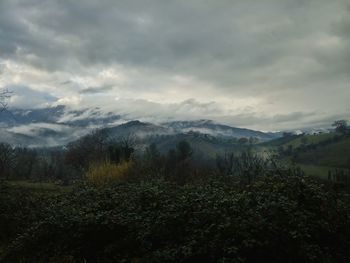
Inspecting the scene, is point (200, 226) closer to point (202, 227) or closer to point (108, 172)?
point (202, 227)

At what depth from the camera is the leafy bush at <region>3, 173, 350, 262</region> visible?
354 inches

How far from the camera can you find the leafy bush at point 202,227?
9000 millimetres

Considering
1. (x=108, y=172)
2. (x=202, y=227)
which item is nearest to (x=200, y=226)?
(x=202, y=227)

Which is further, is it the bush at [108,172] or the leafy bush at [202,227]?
the bush at [108,172]

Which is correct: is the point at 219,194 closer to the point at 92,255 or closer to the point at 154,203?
the point at 154,203

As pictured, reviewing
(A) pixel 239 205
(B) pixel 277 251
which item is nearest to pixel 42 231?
(A) pixel 239 205

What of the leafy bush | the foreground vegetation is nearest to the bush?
the foreground vegetation

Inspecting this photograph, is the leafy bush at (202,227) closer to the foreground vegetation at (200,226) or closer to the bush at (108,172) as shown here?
the foreground vegetation at (200,226)

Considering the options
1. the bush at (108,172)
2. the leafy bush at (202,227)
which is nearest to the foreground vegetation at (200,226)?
the leafy bush at (202,227)

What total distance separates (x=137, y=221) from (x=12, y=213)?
6869 millimetres

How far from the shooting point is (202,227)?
966cm

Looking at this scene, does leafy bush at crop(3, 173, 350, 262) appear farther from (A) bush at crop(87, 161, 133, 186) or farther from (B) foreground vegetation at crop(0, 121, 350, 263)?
(A) bush at crop(87, 161, 133, 186)

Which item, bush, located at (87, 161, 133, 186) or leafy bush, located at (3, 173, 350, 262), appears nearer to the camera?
leafy bush, located at (3, 173, 350, 262)

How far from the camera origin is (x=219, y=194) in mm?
10891
